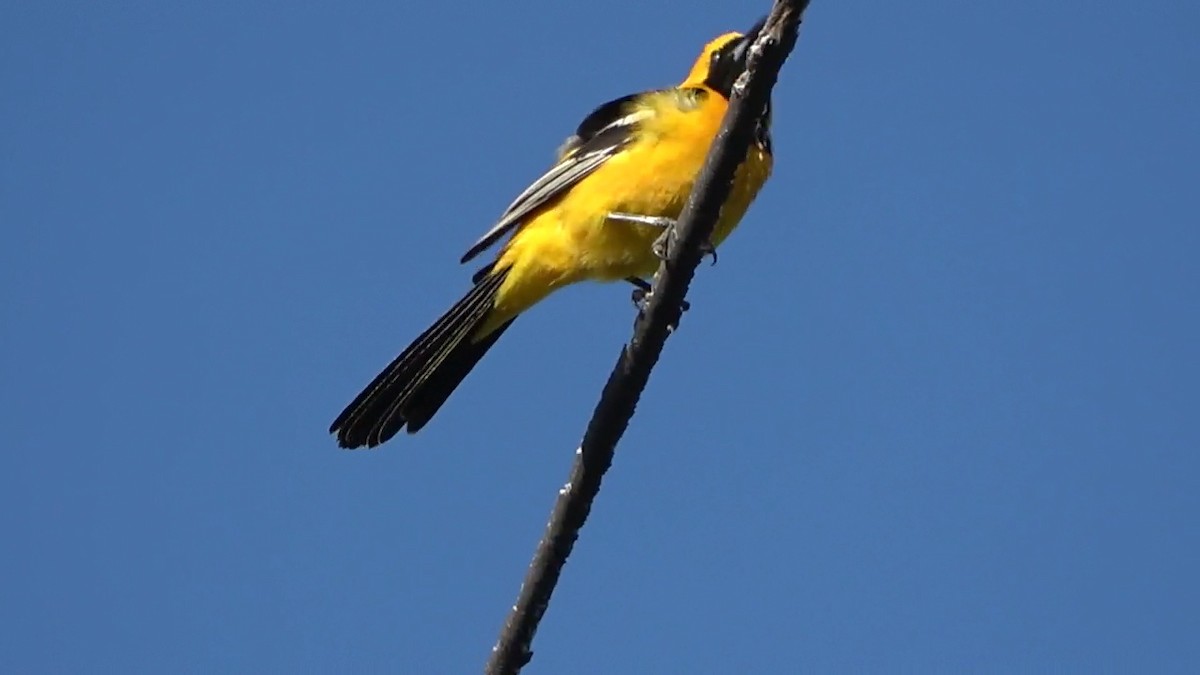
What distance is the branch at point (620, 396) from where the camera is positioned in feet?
11.8

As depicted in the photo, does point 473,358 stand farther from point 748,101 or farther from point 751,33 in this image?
point 748,101

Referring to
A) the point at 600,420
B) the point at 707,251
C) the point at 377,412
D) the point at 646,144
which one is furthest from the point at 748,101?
the point at 377,412

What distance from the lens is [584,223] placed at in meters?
5.57

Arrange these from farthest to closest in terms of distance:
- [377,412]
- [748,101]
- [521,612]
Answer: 1. [377,412]
2. [521,612]
3. [748,101]

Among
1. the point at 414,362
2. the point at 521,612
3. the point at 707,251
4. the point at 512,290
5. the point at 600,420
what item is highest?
the point at 512,290

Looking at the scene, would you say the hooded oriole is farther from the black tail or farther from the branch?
the branch

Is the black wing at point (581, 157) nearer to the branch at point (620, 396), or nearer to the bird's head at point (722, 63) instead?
the bird's head at point (722, 63)

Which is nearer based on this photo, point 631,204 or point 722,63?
point 631,204

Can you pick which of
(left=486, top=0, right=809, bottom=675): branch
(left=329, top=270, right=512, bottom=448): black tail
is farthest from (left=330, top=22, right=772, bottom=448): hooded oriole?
(left=486, top=0, right=809, bottom=675): branch

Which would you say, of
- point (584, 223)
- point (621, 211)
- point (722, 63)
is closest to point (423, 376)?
point (584, 223)

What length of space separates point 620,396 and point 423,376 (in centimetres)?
199

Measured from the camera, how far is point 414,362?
5656mm

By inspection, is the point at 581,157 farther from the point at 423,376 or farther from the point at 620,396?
the point at 620,396

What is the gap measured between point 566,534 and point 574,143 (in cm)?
273
